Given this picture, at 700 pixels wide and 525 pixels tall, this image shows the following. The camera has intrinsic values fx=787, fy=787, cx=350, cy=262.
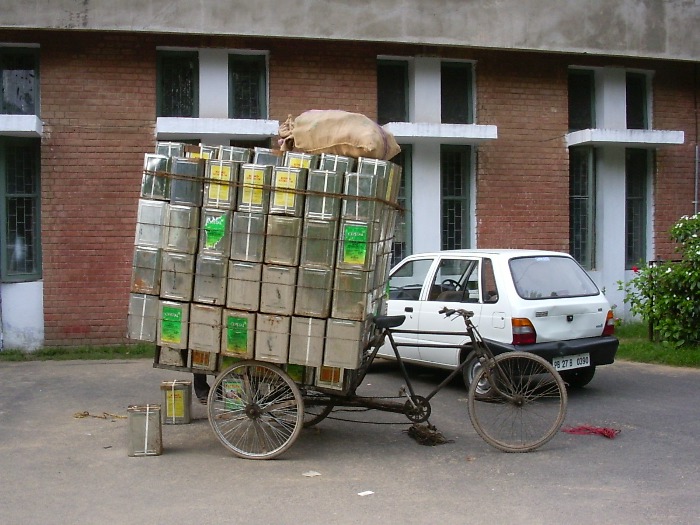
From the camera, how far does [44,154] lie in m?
11.6

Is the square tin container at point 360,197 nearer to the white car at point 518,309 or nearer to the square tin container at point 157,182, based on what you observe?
the square tin container at point 157,182

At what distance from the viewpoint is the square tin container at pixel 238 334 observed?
6094 mm

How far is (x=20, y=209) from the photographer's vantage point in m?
11.9

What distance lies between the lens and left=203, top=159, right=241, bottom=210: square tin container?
6.10 m

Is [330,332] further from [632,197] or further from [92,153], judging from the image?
[632,197]

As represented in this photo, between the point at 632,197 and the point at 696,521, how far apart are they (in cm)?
1023

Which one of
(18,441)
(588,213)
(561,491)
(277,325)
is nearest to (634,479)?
(561,491)

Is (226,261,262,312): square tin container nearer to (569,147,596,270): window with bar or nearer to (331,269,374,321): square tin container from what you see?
(331,269,374,321): square tin container

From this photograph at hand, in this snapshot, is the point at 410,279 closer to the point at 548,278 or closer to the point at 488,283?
the point at 488,283

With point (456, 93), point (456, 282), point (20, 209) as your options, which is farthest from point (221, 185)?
point (456, 93)

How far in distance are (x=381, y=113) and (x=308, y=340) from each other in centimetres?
759

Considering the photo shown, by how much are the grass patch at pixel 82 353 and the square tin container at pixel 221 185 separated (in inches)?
229

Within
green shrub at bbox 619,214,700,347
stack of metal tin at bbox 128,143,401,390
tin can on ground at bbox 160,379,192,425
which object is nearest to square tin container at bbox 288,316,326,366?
stack of metal tin at bbox 128,143,401,390

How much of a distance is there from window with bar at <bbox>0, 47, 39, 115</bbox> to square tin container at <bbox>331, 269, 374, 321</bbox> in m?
7.88
